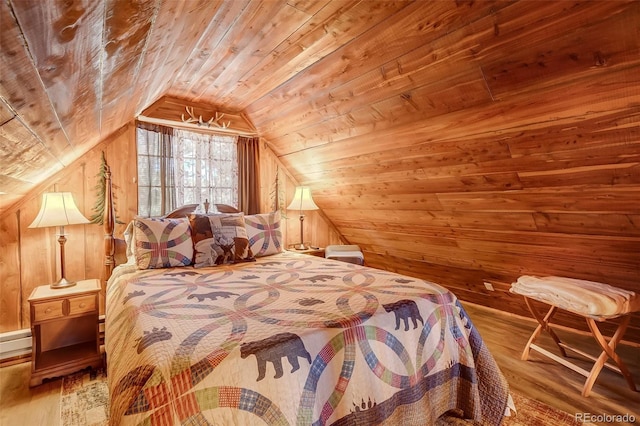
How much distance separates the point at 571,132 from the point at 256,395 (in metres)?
2.06

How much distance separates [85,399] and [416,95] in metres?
2.86

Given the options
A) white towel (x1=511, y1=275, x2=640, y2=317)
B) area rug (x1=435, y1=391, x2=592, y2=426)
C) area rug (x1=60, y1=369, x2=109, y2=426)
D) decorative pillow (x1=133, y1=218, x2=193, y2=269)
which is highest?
decorative pillow (x1=133, y1=218, x2=193, y2=269)

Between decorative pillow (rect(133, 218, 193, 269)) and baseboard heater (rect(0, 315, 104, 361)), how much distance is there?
111 cm

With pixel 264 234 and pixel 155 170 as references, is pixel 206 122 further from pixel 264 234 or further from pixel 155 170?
pixel 264 234

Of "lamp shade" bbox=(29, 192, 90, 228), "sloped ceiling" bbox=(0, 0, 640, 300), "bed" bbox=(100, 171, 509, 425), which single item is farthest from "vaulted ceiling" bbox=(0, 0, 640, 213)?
"bed" bbox=(100, 171, 509, 425)

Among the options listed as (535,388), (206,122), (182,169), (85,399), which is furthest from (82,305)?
(535,388)

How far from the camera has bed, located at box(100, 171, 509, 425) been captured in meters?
0.99

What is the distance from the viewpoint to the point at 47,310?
204 cm

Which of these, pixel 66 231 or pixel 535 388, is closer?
pixel 535 388

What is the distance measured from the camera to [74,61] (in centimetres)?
79

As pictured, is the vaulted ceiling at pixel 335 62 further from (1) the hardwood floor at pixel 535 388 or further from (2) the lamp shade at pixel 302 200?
(1) the hardwood floor at pixel 535 388

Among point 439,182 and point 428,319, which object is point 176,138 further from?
point 428,319

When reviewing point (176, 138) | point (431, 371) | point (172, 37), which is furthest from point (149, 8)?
point (176, 138)

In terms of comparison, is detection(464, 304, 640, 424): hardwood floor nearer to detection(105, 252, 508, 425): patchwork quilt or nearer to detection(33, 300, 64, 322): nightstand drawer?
detection(105, 252, 508, 425): patchwork quilt
